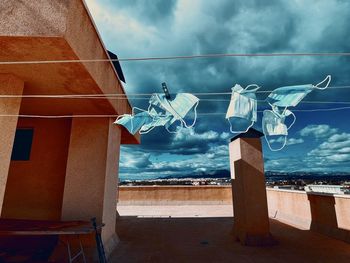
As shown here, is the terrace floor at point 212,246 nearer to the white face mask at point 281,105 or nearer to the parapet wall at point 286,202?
the parapet wall at point 286,202

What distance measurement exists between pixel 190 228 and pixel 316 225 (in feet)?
15.6

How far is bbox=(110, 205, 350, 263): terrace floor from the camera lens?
5.77 m

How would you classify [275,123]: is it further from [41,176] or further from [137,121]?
[41,176]

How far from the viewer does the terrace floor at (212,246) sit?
5773mm

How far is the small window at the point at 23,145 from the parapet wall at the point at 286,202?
31.9ft

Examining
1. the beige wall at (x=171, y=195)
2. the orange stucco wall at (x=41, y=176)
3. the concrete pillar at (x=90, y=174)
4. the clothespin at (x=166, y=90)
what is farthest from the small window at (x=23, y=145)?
the beige wall at (x=171, y=195)

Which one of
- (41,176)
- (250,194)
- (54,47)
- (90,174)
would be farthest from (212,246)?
(54,47)

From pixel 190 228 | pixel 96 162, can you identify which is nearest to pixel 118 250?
pixel 96 162

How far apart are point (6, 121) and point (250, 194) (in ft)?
22.0

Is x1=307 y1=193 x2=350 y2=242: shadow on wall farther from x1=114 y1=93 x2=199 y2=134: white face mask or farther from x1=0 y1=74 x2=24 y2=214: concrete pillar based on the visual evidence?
x1=0 y1=74 x2=24 y2=214: concrete pillar

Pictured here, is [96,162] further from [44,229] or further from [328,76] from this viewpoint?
[328,76]

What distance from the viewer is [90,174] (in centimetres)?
607

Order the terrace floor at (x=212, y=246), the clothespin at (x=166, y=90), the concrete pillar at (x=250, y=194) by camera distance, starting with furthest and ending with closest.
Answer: the concrete pillar at (x=250, y=194) → the terrace floor at (x=212, y=246) → the clothespin at (x=166, y=90)

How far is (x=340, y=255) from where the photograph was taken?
5.82 metres
